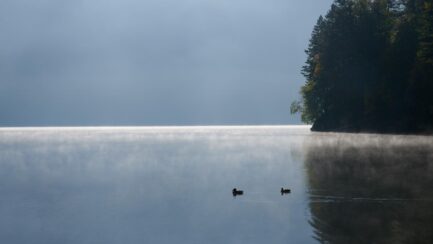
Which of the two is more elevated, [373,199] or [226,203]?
[373,199]

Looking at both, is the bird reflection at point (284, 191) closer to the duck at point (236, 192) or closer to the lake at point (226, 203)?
the lake at point (226, 203)

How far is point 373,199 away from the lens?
34.8 metres

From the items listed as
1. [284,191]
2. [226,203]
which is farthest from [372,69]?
[226,203]

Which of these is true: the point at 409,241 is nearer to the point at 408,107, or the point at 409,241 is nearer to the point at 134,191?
the point at 134,191

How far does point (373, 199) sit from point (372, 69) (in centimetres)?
8835

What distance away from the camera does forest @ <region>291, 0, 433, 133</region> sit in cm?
10112

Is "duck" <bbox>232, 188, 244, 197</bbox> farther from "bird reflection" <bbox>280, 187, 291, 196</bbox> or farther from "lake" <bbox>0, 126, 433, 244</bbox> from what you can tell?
"bird reflection" <bbox>280, 187, 291, 196</bbox>

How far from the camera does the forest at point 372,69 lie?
332 ft

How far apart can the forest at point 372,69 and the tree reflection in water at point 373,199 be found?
40302mm

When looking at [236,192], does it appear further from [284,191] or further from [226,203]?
[226,203]

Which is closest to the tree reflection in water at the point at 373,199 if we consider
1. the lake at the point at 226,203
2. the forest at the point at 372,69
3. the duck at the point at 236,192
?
the lake at the point at 226,203

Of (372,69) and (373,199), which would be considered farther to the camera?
(372,69)

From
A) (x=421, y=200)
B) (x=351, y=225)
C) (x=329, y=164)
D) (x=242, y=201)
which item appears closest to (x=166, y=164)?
(x=329, y=164)

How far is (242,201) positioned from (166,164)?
31922 mm
